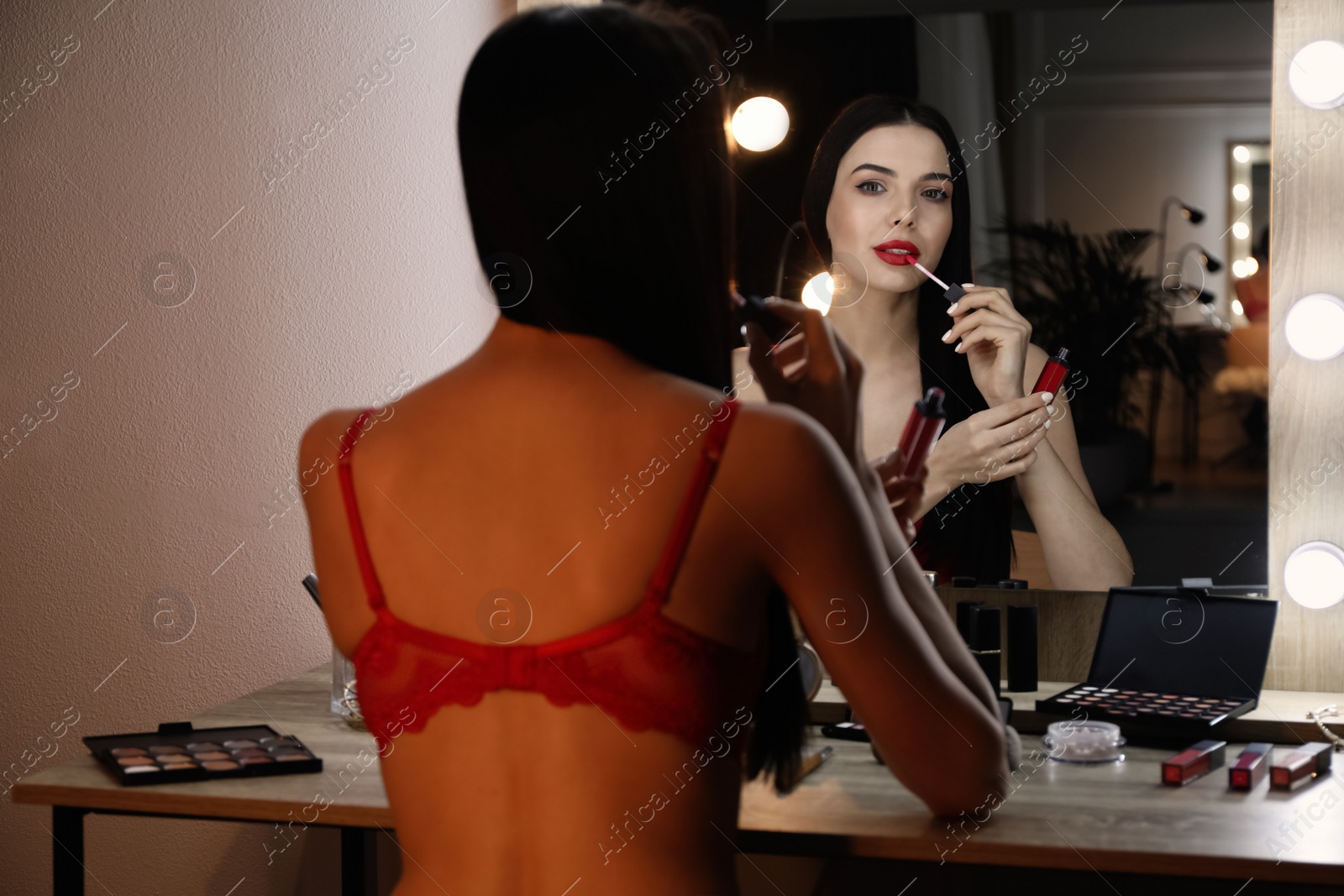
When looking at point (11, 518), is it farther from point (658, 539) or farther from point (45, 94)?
point (658, 539)

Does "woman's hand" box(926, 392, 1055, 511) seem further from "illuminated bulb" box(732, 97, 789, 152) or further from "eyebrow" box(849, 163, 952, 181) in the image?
"illuminated bulb" box(732, 97, 789, 152)

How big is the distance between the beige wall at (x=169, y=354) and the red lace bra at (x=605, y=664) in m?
0.99

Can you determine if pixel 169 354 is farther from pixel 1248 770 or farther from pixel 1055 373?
pixel 1248 770

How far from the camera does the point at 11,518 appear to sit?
5.21 feet

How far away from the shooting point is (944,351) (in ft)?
5.05

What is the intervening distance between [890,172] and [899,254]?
0.10 meters

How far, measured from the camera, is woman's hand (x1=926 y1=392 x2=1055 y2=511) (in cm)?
151

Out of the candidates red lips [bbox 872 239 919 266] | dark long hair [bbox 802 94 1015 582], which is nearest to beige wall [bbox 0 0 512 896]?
dark long hair [bbox 802 94 1015 582]

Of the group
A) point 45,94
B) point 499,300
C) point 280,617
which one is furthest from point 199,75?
point 499,300

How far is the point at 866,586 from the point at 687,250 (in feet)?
0.81

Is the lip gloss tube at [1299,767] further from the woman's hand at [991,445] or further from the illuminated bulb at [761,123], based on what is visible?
the illuminated bulb at [761,123]

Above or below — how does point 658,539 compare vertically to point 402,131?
below

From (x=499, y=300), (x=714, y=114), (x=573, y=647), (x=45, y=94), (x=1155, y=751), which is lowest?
(x=1155, y=751)

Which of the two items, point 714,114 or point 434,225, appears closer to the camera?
point 714,114
